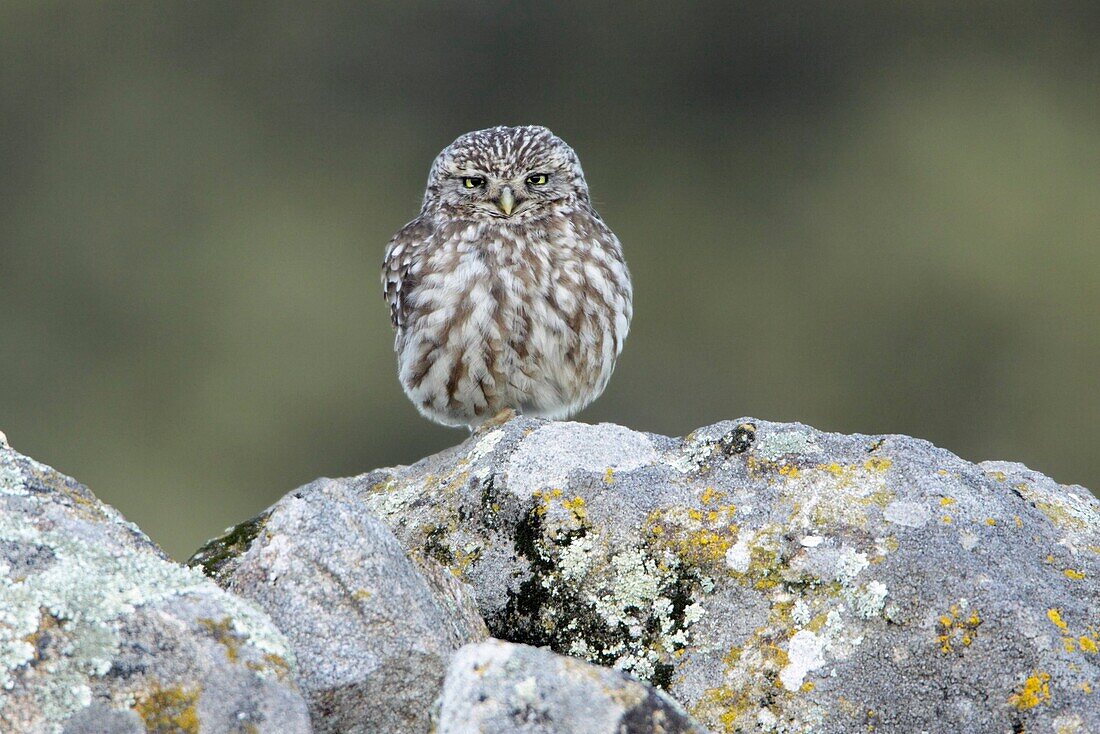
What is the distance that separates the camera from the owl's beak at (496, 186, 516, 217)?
22.5 ft

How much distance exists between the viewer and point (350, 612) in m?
3.22

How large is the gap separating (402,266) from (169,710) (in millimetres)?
4133

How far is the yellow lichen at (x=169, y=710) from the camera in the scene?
2.85 metres

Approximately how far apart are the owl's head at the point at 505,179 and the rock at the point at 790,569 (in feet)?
9.02

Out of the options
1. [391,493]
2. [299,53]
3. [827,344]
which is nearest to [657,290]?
[827,344]

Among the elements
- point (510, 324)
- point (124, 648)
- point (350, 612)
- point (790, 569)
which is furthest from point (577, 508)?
point (510, 324)

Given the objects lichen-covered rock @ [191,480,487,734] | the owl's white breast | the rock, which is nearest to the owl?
the owl's white breast

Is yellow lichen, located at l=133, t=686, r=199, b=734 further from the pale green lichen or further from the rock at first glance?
the rock

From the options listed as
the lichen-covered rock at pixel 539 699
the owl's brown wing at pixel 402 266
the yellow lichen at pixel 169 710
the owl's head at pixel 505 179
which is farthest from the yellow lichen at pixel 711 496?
the owl's head at pixel 505 179

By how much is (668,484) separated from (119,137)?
82.7 ft

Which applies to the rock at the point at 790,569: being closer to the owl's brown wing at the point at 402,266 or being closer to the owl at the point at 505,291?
the owl at the point at 505,291

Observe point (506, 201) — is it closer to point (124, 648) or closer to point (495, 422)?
point (495, 422)

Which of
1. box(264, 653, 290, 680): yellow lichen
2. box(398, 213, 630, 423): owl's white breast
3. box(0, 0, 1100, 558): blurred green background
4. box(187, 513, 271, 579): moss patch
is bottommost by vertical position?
box(264, 653, 290, 680): yellow lichen

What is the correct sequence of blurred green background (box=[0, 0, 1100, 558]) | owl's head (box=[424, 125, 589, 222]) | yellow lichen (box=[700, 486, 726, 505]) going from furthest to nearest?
blurred green background (box=[0, 0, 1100, 558])
owl's head (box=[424, 125, 589, 222])
yellow lichen (box=[700, 486, 726, 505])
